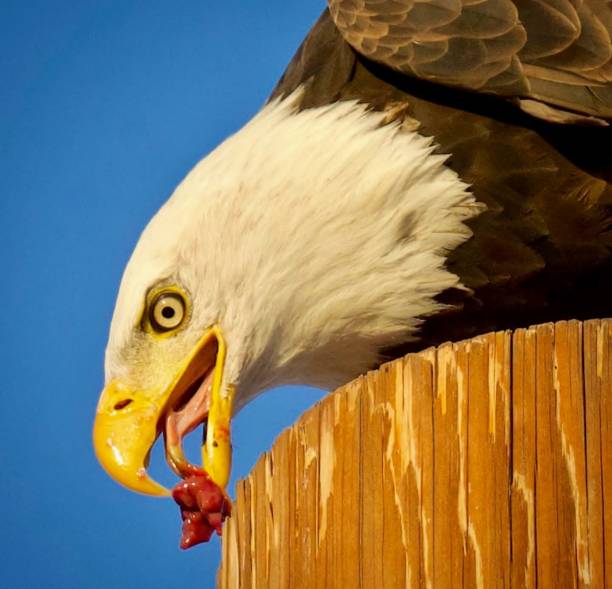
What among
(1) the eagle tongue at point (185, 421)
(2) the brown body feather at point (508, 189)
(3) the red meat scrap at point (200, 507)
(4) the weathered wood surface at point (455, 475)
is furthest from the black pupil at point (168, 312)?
(4) the weathered wood surface at point (455, 475)

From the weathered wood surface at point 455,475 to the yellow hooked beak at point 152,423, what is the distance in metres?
0.61

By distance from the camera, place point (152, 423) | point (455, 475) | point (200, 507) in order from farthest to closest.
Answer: point (152, 423) → point (200, 507) → point (455, 475)

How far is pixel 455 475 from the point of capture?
4.19 feet

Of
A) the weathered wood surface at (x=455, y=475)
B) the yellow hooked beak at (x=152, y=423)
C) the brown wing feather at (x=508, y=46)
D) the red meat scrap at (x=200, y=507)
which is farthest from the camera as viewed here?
the brown wing feather at (x=508, y=46)

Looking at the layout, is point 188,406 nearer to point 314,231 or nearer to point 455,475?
point 314,231

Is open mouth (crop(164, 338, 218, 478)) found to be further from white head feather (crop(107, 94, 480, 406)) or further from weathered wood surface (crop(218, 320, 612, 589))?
weathered wood surface (crop(218, 320, 612, 589))

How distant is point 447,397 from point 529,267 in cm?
97

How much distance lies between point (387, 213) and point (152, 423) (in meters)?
0.59

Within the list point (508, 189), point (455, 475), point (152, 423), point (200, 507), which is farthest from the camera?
point (508, 189)

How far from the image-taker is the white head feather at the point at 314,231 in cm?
217

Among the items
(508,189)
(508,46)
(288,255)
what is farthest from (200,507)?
(508,46)

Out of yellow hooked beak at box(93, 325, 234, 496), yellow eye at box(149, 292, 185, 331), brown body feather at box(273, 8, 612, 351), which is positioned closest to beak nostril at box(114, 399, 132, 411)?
yellow hooked beak at box(93, 325, 234, 496)

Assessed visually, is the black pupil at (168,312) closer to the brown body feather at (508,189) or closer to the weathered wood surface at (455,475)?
the brown body feather at (508,189)

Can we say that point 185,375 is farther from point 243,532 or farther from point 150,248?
point 243,532
